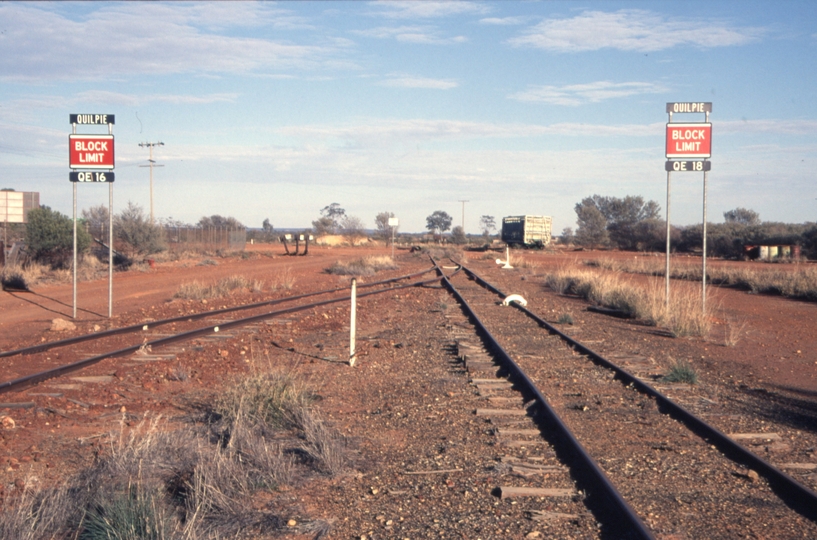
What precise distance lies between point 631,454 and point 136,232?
3788 cm

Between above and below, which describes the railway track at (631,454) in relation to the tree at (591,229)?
below

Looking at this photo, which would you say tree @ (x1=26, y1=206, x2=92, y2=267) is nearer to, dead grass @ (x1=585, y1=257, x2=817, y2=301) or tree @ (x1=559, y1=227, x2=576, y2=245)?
dead grass @ (x1=585, y1=257, x2=817, y2=301)

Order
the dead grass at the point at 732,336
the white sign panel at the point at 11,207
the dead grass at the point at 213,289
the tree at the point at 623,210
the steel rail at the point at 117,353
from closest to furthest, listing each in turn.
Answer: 1. the steel rail at the point at 117,353
2. the dead grass at the point at 732,336
3. the dead grass at the point at 213,289
4. the white sign panel at the point at 11,207
5. the tree at the point at 623,210

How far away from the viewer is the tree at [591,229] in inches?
3656

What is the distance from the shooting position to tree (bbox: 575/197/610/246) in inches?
3656

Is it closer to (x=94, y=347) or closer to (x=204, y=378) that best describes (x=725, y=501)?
(x=204, y=378)

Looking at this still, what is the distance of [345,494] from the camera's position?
6102 mm

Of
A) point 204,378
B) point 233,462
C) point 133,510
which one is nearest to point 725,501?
point 233,462

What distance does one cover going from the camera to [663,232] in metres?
75.9

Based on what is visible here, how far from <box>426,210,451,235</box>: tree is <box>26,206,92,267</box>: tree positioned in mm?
144332

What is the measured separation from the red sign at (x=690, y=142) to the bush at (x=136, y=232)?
31005mm

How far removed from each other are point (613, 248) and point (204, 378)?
81.3 metres

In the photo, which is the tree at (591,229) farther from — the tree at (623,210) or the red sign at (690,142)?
the red sign at (690,142)

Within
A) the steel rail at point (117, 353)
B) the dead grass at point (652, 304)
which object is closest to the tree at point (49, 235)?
the steel rail at point (117, 353)
